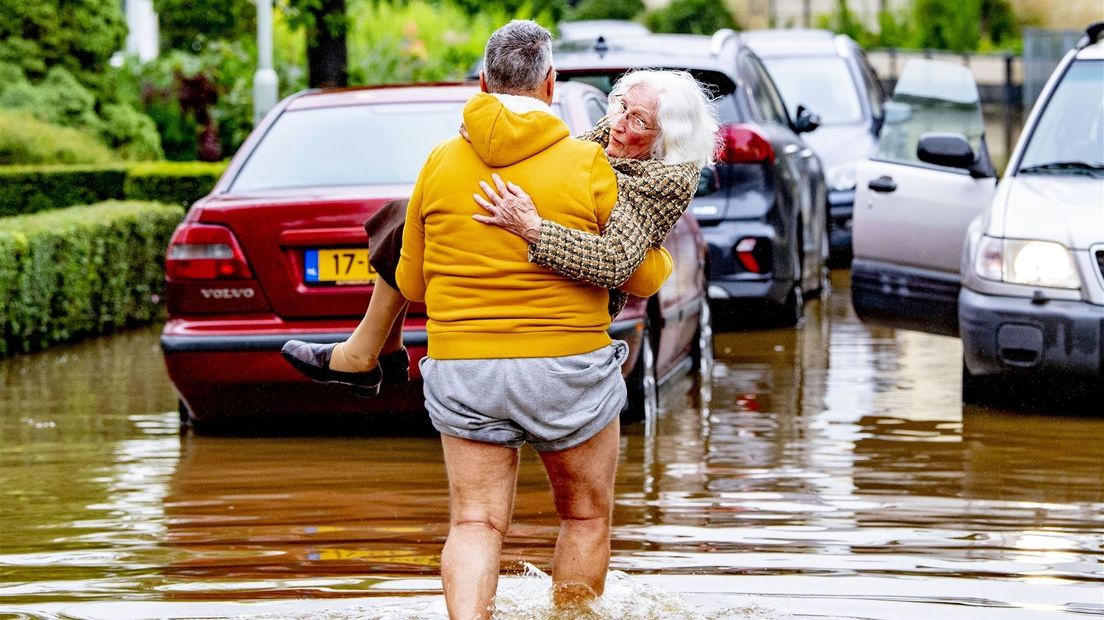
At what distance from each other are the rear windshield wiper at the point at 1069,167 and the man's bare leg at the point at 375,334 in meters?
4.28

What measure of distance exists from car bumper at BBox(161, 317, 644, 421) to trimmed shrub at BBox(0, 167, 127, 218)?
8.54m

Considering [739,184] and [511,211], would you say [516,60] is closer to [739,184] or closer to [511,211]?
[511,211]

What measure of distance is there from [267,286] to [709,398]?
8.20 ft

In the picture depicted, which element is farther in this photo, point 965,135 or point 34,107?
point 34,107

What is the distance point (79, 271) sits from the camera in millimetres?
11914

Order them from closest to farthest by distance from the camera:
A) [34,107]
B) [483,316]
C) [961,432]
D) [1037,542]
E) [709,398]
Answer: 1. [483,316]
2. [1037,542]
3. [961,432]
4. [709,398]
5. [34,107]

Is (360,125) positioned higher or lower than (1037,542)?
higher

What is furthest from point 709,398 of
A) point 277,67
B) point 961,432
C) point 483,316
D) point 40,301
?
point 277,67

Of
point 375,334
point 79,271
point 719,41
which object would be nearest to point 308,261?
point 375,334

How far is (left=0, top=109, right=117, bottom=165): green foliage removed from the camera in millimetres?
17312

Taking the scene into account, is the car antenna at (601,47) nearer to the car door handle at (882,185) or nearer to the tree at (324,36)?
the car door handle at (882,185)

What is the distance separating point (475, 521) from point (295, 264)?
3.42 meters

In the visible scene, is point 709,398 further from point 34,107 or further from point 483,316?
point 34,107

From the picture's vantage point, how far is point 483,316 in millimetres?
4461
